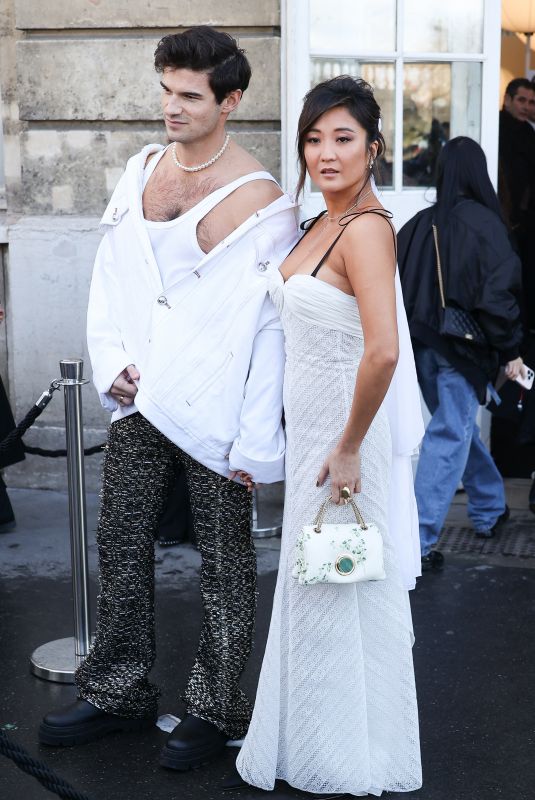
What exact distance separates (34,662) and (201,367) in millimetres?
1515

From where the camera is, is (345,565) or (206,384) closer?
(345,565)

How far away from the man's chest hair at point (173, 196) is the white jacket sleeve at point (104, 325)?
0.65 feet

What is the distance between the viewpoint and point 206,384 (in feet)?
11.3

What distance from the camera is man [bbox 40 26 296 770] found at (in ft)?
11.2

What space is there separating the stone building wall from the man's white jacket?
2.76m

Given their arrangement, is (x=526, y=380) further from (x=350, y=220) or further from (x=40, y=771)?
(x=40, y=771)

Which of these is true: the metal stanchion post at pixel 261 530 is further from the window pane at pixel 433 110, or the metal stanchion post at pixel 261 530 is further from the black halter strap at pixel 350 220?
the black halter strap at pixel 350 220

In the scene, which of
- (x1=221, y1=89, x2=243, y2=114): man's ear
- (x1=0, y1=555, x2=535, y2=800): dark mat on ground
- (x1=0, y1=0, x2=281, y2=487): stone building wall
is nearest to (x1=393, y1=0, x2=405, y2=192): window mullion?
(x1=0, y1=0, x2=281, y2=487): stone building wall

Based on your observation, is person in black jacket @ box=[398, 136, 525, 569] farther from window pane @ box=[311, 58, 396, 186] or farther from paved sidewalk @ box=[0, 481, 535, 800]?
window pane @ box=[311, 58, 396, 186]

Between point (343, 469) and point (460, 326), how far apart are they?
80.0 inches

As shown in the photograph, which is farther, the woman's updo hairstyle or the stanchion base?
the stanchion base

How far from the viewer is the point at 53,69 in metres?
6.24

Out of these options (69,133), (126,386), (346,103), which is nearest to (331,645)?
(126,386)

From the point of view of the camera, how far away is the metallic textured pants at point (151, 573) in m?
3.56
